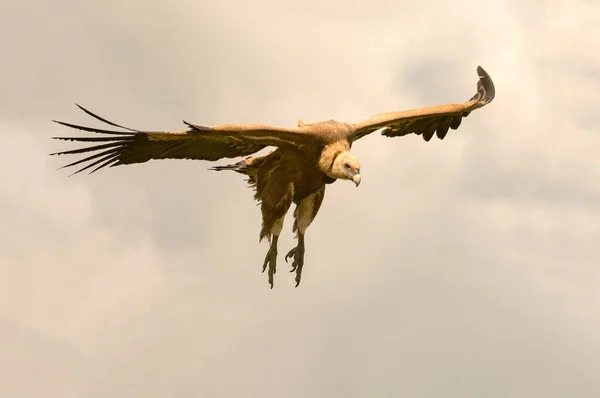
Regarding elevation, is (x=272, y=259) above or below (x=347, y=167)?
below

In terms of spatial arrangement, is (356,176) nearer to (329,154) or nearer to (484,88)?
(329,154)

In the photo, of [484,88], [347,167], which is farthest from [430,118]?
[347,167]

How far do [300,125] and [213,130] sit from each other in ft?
5.54

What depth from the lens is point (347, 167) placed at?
13.6 m

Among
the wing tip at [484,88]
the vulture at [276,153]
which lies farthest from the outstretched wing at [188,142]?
the wing tip at [484,88]

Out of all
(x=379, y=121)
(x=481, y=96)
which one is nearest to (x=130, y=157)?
(x=379, y=121)

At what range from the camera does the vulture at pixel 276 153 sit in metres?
13.2

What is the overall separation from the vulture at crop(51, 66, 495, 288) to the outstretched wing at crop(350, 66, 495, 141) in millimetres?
23

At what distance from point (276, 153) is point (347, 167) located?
4.53 feet

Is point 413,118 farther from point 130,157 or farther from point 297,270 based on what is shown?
point 130,157

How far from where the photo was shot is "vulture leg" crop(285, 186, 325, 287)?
14.9 metres

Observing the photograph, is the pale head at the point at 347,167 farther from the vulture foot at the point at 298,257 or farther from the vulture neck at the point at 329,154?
the vulture foot at the point at 298,257

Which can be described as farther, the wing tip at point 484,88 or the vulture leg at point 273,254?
the wing tip at point 484,88

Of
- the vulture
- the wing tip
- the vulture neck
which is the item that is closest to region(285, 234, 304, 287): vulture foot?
the vulture
